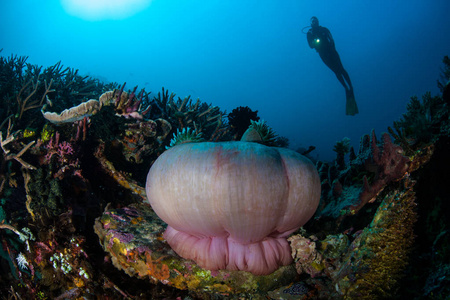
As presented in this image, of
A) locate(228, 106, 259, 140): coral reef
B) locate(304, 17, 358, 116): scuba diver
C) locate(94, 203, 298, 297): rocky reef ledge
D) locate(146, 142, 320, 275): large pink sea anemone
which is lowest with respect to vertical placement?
locate(94, 203, 298, 297): rocky reef ledge

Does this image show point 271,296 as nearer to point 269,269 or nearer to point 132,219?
point 269,269

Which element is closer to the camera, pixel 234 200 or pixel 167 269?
pixel 234 200

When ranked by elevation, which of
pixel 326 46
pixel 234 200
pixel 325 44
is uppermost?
pixel 325 44

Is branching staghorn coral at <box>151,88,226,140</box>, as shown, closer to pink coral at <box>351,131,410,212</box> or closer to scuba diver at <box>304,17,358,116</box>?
pink coral at <box>351,131,410,212</box>

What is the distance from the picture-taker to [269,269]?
6.02ft

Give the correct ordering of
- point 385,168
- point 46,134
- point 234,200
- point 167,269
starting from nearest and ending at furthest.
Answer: point 234,200, point 167,269, point 385,168, point 46,134

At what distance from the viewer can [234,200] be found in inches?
61.9

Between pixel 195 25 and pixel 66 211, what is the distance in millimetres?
150632

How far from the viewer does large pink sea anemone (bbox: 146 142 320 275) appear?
1.58 m

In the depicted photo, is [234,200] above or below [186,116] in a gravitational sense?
below

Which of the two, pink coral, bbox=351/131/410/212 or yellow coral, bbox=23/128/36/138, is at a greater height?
yellow coral, bbox=23/128/36/138

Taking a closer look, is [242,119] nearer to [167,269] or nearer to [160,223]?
[160,223]

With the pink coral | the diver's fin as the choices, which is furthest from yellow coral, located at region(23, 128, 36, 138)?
the diver's fin

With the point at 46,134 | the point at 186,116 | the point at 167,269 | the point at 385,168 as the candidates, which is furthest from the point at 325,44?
the point at 167,269
